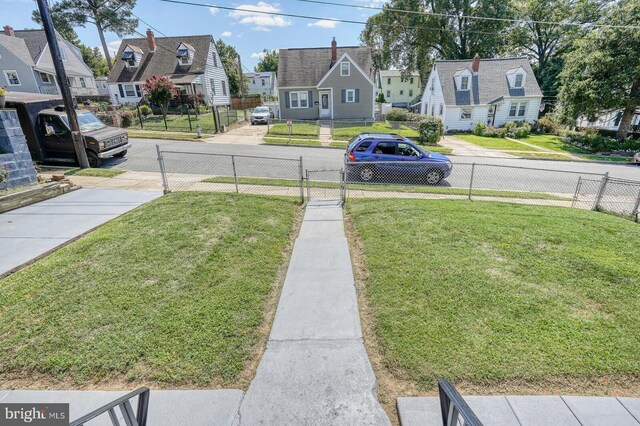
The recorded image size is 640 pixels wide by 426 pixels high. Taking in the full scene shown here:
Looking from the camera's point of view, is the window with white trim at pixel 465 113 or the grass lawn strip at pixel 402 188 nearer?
the grass lawn strip at pixel 402 188

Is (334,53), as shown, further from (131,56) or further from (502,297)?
(502,297)

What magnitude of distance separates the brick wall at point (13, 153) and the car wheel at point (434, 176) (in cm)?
1335

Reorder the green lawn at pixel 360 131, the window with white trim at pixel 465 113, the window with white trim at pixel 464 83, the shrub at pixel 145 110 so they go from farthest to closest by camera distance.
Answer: the window with white trim at pixel 464 83 < the window with white trim at pixel 465 113 < the shrub at pixel 145 110 < the green lawn at pixel 360 131

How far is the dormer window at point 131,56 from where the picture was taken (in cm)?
3331

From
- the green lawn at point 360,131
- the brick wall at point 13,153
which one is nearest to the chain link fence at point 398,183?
the brick wall at point 13,153

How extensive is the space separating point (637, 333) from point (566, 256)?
6.75ft

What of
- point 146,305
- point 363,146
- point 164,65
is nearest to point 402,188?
point 363,146

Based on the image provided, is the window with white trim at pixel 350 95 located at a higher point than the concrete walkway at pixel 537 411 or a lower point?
higher

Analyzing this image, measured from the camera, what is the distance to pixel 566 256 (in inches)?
221

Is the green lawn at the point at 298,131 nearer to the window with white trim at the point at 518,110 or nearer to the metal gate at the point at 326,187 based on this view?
the metal gate at the point at 326,187

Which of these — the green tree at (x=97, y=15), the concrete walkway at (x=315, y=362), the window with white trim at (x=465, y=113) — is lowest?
the concrete walkway at (x=315, y=362)

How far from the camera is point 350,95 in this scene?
31.2 m

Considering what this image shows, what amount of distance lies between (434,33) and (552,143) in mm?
23645

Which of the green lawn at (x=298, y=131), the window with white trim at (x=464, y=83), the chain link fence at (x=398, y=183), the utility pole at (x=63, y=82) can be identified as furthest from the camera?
the window with white trim at (x=464, y=83)
